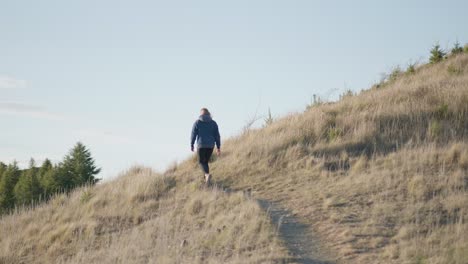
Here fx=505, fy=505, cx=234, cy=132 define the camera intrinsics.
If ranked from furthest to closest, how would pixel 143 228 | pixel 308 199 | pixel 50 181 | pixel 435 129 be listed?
pixel 50 181
pixel 435 129
pixel 143 228
pixel 308 199

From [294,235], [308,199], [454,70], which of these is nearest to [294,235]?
[294,235]

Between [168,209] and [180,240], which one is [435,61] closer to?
[168,209]

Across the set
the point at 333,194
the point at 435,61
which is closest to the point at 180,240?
the point at 333,194

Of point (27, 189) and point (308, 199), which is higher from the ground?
point (27, 189)

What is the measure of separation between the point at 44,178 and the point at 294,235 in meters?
40.9

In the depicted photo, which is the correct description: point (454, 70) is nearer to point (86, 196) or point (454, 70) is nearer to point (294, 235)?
point (294, 235)

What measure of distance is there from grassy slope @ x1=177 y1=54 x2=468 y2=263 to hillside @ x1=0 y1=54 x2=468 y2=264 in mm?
33

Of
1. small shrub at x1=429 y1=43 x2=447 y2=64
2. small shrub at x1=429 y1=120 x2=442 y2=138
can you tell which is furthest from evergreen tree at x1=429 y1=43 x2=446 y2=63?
small shrub at x1=429 y1=120 x2=442 y2=138

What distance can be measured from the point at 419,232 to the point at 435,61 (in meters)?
18.9

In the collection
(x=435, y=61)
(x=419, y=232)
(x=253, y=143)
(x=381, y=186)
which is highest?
(x=435, y=61)

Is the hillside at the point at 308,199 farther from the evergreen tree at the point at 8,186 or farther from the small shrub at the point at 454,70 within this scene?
the evergreen tree at the point at 8,186

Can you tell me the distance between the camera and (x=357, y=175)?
487 inches

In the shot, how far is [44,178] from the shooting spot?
46188 millimetres

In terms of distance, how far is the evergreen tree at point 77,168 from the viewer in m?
47.7
